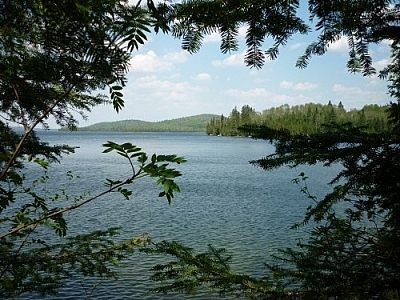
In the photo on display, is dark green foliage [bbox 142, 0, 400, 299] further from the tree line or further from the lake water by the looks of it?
the lake water

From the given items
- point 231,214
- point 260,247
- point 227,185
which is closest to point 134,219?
point 231,214

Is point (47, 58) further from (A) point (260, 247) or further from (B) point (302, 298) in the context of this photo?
(A) point (260, 247)

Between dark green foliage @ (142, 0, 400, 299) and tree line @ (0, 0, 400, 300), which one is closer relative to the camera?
tree line @ (0, 0, 400, 300)

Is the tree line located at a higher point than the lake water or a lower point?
higher

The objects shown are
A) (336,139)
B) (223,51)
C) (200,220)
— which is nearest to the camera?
(223,51)

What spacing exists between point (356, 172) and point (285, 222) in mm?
16922

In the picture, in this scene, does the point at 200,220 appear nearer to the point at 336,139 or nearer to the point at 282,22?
the point at 336,139

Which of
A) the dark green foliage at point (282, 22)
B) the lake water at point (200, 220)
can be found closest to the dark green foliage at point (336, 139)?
the dark green foliage at point (282, 22)

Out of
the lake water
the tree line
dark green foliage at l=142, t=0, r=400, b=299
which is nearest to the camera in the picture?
the tree line

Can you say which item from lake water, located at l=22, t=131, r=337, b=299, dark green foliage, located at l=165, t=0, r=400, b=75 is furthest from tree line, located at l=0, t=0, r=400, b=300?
lake water, located at l=22, t=131, r=337, b=299

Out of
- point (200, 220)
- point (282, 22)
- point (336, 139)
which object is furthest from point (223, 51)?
point (200, 220)

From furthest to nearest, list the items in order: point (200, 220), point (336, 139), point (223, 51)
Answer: point (200, 220) → point (336, 139) → point (223, 51)

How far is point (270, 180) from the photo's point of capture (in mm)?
33375

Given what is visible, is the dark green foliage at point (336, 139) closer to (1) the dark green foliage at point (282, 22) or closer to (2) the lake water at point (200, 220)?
(1) the dark green foliage at point (282, 22)
